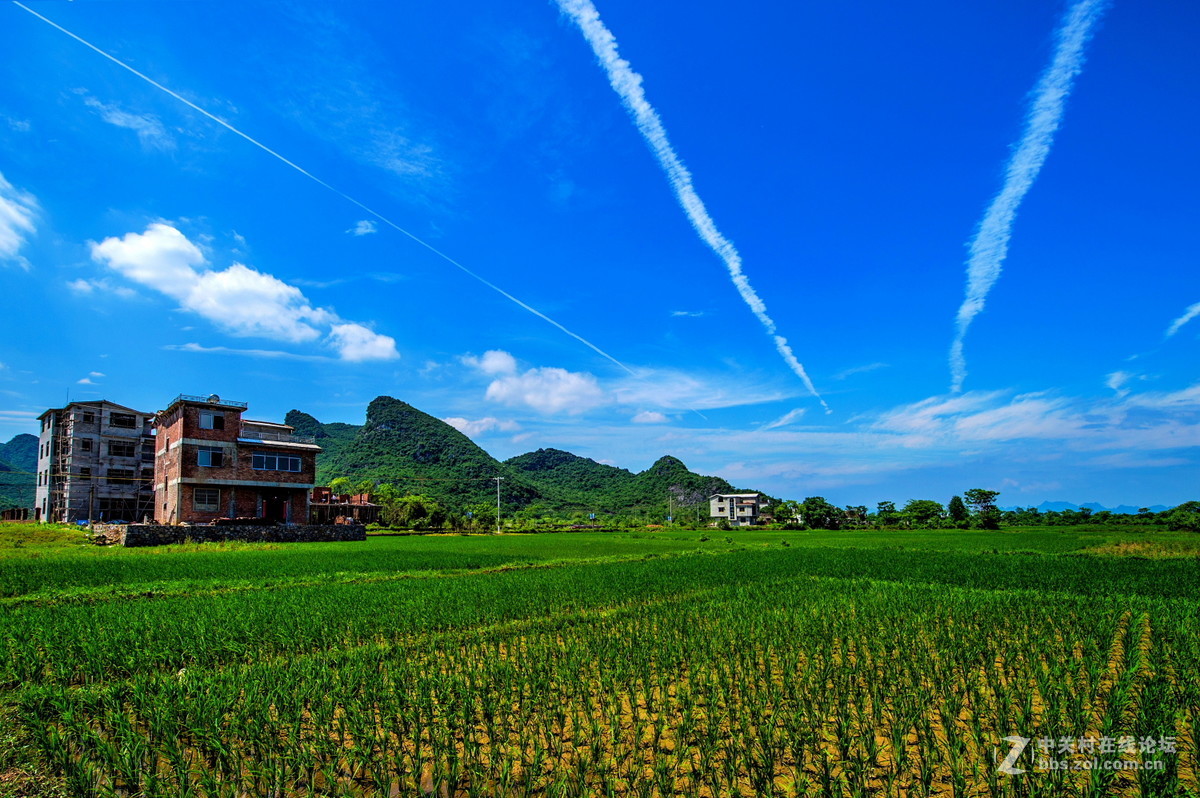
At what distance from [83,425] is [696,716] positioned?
56.2m

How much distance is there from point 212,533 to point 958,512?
72348 millimetres

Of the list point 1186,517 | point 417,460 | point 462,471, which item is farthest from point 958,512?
point 417,460

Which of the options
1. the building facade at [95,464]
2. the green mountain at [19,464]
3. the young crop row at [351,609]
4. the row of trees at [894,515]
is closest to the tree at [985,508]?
the row of trees at [894,515]

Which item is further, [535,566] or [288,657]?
[535,566]

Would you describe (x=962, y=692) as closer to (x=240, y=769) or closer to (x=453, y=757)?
(x=453, y=757)

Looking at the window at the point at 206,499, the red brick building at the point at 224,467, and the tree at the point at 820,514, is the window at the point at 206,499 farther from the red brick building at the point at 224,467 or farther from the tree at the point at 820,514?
the tree at the point at 820,514

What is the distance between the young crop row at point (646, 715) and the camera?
14.6 feet

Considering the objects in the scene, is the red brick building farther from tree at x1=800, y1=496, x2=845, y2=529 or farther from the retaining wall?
tree at x1=800, y1=496, x2=845, y2=529

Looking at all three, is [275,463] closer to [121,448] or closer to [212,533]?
[212,533]

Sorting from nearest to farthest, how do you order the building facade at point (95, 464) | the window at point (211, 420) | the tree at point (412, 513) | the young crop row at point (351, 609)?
the young crop row at point (351, 609) → the window at point (211, 420) → the building facade at point (95, 464) → the tree at point (412, 513)

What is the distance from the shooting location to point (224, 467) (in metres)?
35.3

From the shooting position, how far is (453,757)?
4.62m

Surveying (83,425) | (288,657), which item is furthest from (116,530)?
(288,657)

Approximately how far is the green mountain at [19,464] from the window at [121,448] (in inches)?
1853
